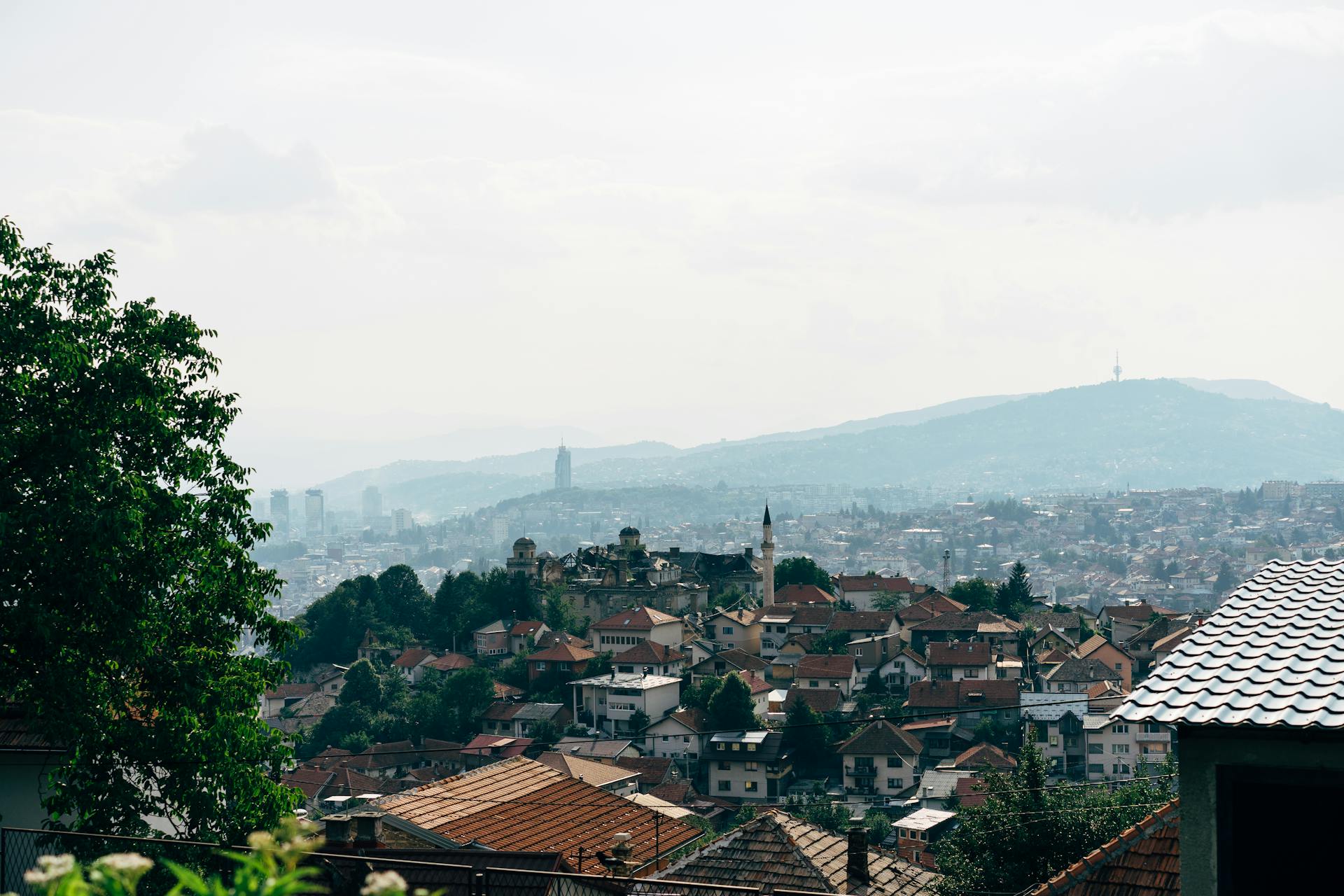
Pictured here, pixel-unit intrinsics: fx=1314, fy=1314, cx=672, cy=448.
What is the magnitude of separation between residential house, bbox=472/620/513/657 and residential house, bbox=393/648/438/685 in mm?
2476

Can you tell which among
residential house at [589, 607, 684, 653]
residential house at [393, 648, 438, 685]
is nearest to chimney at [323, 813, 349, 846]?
residential house at [589, 607, 684, 653]

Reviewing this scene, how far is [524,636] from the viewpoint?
237 ft

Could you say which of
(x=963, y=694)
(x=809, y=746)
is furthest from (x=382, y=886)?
(x=963, y=694)

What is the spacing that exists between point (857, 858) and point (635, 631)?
52.8 m

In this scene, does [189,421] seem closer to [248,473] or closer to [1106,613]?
[248,473]

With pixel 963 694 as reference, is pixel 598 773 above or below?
above

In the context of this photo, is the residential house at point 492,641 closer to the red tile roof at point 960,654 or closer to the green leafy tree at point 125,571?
the red tile roof at point 960,654

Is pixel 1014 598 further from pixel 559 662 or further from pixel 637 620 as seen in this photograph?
pixel 559 662

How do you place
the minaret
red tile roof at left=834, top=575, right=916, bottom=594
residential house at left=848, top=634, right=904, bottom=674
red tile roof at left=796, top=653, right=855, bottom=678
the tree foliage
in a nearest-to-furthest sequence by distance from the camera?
the tree foliage → red tile roof at left=796, top=653, right=855, bottom=678 → residential house at left=848, top=634, right=904, bottom=674 → the minaret → red tile roof at left=834, top=575, right=916, bottom=594

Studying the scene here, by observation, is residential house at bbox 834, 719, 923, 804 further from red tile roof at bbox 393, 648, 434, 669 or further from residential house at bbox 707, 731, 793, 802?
red tile roof at bbox 393, 648, 434, 669

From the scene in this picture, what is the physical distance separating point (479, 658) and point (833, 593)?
78.1 ft

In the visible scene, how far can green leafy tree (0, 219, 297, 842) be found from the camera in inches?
368

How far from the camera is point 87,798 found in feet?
30.8

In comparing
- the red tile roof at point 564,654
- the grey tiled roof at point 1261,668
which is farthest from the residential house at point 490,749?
the grey tiled roof at point 1261,668
